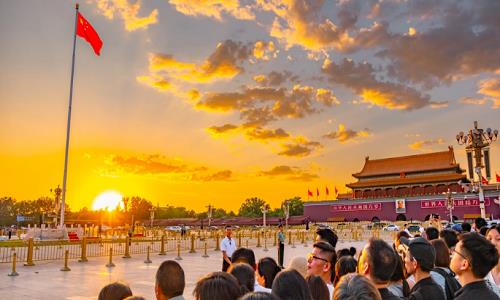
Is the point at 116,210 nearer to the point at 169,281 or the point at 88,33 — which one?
the point at 88,33

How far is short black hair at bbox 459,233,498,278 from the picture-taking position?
3305mm

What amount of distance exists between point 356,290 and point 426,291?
1728mm

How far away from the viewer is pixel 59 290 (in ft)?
38.0

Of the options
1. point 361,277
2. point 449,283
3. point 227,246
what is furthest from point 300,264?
point 227,246

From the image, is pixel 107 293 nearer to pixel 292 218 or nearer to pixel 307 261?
pixel 307 261

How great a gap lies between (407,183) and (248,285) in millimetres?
70951

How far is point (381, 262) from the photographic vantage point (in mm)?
3352

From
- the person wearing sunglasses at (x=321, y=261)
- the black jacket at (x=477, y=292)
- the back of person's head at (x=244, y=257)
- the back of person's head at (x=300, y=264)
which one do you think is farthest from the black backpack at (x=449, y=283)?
the back of person's head at (x=244, y=257)

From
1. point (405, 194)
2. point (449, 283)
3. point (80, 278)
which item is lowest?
point (80, 278)

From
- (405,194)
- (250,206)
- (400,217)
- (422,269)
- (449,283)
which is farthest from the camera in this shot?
(250,206)

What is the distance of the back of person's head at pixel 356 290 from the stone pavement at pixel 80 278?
6.83m

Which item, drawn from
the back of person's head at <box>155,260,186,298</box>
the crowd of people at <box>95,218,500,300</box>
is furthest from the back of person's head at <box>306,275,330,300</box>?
the back of person's head at <box>155,260,186,298</box>

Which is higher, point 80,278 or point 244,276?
point 244,276

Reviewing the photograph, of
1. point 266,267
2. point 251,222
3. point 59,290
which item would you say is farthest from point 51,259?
point 251,222
